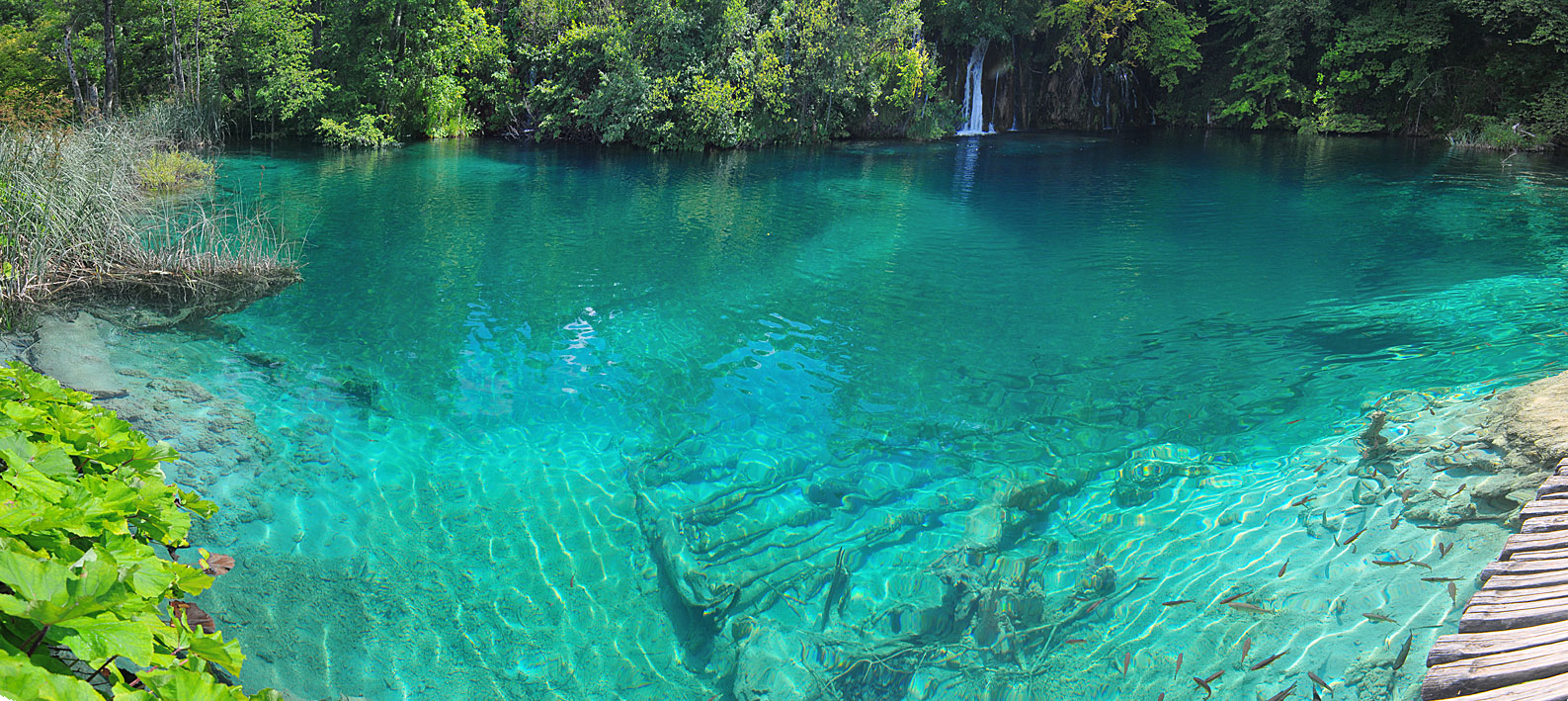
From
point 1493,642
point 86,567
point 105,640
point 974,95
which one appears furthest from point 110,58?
point 974,95

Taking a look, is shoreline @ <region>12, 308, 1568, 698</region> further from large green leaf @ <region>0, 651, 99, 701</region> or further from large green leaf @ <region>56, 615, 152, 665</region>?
large green leaf @ <region>0, 651, 99, 701</region>

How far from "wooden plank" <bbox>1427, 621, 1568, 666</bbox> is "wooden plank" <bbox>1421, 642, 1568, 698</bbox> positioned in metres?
0.03

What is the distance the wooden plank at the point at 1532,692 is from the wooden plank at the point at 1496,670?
0.04m

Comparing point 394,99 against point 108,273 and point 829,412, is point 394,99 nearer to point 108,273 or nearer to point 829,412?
point 108,273

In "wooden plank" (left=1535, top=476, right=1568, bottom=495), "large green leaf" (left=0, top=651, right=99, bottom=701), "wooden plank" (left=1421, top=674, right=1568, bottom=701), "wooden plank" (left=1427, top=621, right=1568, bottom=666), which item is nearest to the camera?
"large green leaf" (left=0, top=651, right=99, bottom=701)

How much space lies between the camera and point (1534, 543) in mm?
3814

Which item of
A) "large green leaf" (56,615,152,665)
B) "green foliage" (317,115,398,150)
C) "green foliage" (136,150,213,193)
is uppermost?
"green foliage" (317,115,398,150)

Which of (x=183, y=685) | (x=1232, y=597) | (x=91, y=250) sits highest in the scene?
(x=91, y=250)

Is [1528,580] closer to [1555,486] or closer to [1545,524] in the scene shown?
[1545,524]

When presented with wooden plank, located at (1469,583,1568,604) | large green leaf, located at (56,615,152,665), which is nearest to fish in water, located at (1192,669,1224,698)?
wooden plank, located at (1469,583,1568,604)

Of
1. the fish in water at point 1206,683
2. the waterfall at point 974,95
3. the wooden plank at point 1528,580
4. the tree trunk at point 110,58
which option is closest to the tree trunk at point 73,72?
the tree trunk at point 110,58

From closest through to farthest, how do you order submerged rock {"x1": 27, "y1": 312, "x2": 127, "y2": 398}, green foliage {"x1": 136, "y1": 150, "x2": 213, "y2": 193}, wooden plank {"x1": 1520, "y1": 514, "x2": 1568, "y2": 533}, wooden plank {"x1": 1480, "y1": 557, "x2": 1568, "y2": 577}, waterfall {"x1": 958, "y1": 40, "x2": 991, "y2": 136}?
wooden plank {"x1": 1480, "y1": 557, "x2": 1568, "y2": 577}, wooden plank {"x1": 1520, "y1": 514, "x2": 1568, "y2": 533}, submerged rock {"x1": 27, "y1": 312, "x2": 127, "y2": 398}, green foliage {"x1": 136, "y1": 150, "x2": 213, "y2": 193}, waterfall {"x1": 958, "y1": 40, "x2": 991, "y2": 136}

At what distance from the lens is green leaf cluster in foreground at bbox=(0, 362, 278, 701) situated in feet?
5.91

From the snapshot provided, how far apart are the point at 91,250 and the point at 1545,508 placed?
12639mm
